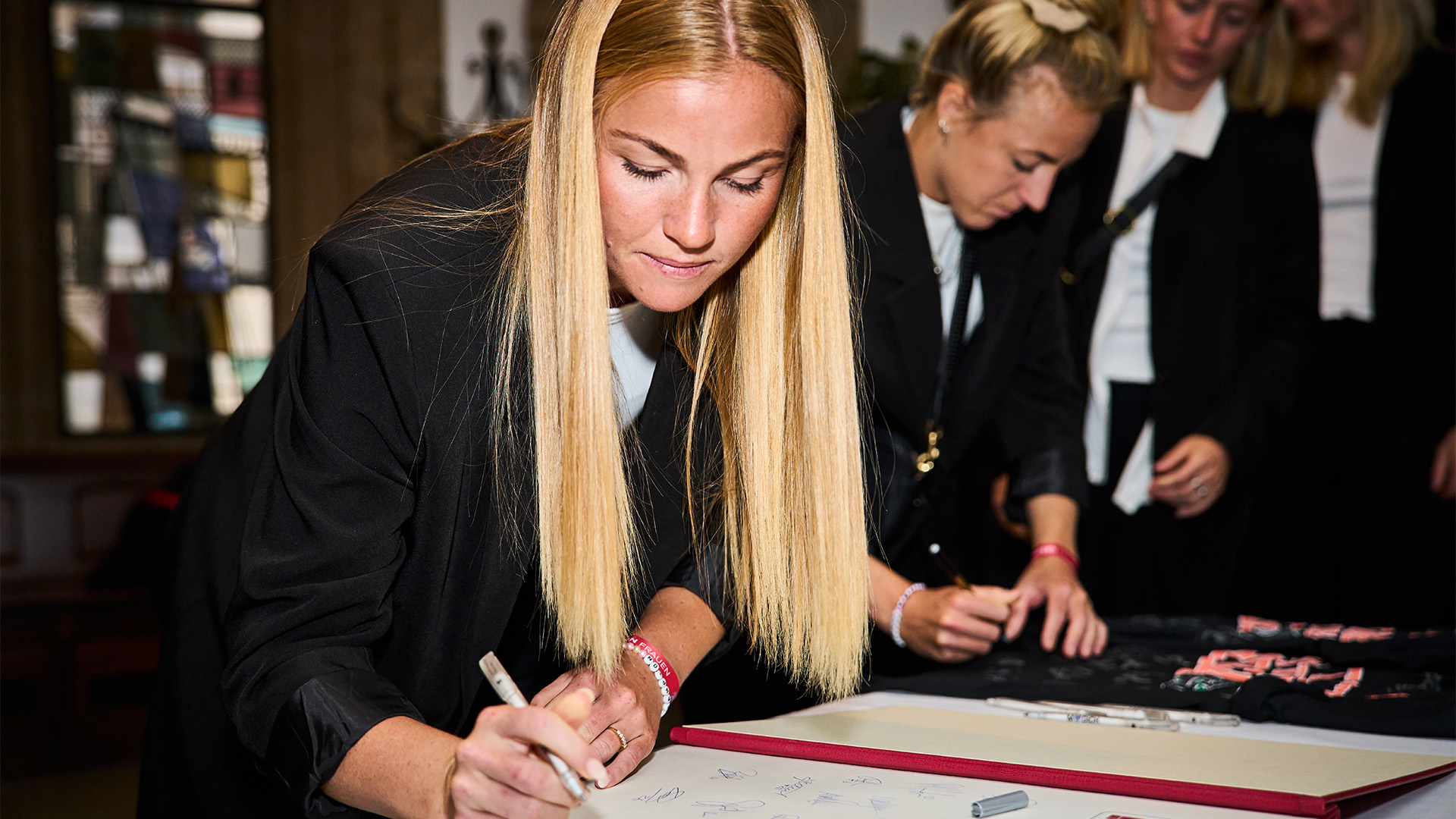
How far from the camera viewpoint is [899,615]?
164cm

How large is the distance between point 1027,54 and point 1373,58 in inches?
42.2

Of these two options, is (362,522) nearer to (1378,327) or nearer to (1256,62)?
(1256,62)

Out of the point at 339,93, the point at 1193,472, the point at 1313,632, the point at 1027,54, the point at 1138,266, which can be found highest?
the point at 339,93

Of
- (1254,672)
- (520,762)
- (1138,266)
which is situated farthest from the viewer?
(1138,266)

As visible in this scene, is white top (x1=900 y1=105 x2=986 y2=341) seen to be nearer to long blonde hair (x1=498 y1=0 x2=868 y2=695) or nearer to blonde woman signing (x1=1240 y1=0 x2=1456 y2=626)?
long blonde hair (x1=498 y1=0 x2=868 y2=695)

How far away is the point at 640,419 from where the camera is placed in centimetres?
130

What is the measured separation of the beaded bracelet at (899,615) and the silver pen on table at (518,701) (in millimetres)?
891

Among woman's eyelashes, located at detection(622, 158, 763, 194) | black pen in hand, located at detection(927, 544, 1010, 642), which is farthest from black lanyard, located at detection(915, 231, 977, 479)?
woman's eyelashes, located at detection(622, 158, 763, 194)

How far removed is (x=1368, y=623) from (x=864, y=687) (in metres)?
1.53

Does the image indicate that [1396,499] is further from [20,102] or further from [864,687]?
[20,102]

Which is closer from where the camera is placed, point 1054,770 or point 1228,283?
point 1054,770

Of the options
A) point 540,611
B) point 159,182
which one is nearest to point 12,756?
point 159,182
